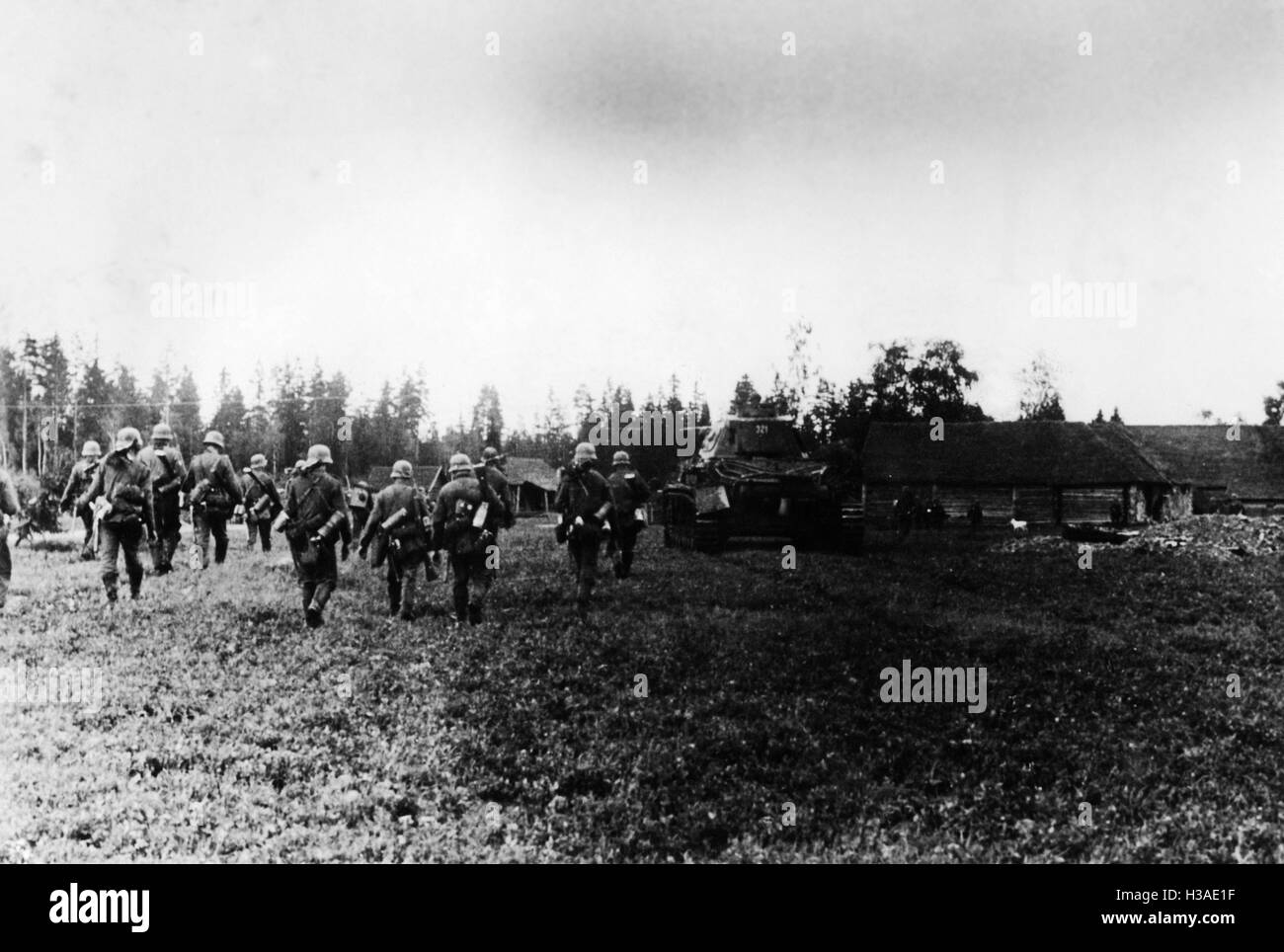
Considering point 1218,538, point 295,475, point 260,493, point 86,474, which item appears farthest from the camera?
point 1218,538

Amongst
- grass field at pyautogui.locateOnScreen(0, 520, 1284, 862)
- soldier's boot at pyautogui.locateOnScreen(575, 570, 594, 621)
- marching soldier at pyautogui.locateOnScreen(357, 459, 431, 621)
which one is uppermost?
marching soldier at pyautogui.locateOnScreen(357, 459, 431, 621)

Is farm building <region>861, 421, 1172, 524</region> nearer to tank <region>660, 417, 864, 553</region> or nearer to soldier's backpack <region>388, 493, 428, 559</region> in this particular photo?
tank <region>660, 417, 864, 553</region>

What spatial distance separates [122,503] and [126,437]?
78 centimetres

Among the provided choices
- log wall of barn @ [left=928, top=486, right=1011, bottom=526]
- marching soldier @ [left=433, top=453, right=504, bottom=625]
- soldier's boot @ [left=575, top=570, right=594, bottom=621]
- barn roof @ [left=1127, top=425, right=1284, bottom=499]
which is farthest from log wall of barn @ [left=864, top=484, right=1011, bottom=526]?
marching soldier @ [left=433, top=453, right=504, bottom=625]

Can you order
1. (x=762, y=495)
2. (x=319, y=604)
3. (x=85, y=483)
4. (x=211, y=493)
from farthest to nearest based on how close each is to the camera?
1. (x=762, y=495)
2. (x=85, y=483)
3. (x=211, y=493)
4. (x=319, y=604)

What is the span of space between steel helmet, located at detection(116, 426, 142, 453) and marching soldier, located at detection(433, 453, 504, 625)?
364 centimetres

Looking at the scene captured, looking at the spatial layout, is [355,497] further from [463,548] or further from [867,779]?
[867,779]

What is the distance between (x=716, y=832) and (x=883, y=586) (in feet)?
13.8

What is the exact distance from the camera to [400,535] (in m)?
8.84

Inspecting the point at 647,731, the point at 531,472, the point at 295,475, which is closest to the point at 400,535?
the point at 295,475

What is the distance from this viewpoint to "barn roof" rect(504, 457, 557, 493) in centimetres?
968

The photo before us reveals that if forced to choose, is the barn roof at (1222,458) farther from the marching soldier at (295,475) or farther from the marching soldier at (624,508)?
the marching soldier at (295,475)

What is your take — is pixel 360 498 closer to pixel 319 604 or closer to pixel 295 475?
A: pixel 295 475
